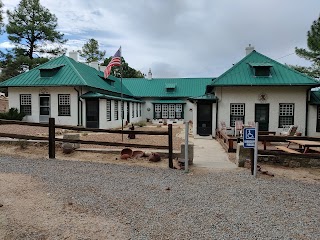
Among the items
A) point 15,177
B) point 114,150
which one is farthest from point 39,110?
point 15,177

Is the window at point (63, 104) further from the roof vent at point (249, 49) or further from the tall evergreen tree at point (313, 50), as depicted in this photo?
the tall evergreen tree at point (313, 50)

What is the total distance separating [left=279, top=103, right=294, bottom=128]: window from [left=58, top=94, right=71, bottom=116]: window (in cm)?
1420

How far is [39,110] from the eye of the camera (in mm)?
20141

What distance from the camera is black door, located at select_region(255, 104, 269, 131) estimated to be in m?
16.7

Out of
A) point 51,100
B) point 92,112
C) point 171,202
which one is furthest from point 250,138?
point 51,100

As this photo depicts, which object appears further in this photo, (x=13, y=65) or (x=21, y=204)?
(x=13, y=65)

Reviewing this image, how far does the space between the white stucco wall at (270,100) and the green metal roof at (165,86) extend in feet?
54.5

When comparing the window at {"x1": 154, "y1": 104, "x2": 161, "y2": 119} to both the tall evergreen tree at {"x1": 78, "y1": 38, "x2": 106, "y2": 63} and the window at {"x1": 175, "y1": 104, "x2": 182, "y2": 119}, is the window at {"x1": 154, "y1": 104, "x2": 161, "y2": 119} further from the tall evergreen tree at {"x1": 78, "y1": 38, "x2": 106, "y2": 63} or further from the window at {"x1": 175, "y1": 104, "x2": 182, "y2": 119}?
the tall evergreen tree at {"x1": 78, "y1": 38, "x2": 106, "y2": 63}

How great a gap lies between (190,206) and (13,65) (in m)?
33.7

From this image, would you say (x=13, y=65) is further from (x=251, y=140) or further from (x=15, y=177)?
(x=251, y=140)

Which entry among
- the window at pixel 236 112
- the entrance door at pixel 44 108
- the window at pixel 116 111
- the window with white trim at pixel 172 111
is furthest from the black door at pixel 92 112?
the window with white trim at pixel 172 111

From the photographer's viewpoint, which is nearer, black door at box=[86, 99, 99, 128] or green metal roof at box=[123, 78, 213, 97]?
black door at box=[86, 99, 99, 128]

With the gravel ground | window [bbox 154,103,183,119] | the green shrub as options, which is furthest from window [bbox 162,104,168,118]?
the gravel ground

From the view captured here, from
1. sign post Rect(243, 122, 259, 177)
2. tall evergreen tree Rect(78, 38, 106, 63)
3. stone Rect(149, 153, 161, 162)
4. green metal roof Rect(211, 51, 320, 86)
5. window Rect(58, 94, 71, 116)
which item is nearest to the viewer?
sign post Rect(243, 122, 259, 177)
